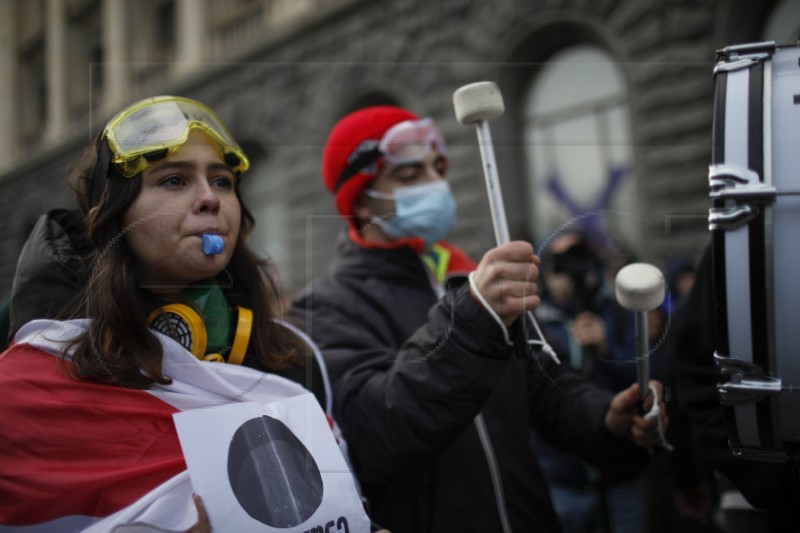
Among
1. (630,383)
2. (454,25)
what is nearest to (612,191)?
(630,383)

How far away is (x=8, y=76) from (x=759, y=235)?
7580mm

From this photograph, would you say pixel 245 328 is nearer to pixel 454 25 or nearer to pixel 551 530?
pixel 551 530

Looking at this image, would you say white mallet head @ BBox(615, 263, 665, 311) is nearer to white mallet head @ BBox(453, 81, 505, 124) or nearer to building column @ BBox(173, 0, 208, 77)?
white mallet head @ BBox(453, 81, 505, 124)

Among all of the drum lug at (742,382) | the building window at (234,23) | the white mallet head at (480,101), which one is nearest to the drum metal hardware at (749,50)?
the white mallet head at (480,101)

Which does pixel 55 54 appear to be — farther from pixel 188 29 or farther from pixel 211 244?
pixel 211 244

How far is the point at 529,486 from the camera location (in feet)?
5.66

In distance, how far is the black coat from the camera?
146cm

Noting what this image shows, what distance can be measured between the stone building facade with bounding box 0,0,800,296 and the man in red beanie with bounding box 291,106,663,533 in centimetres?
10

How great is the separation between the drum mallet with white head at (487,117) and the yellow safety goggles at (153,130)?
1.64 ft

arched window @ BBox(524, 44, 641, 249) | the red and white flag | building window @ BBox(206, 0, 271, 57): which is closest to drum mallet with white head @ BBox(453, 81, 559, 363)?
arched window @ BBox(524, 44, 641, 249)

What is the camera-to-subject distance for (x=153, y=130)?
4.48 ft

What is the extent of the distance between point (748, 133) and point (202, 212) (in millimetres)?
991

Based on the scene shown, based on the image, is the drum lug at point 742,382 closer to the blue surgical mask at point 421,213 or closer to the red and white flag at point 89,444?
the red and white flag at point 89,444

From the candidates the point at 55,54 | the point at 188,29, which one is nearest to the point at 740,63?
the point at 188,29
